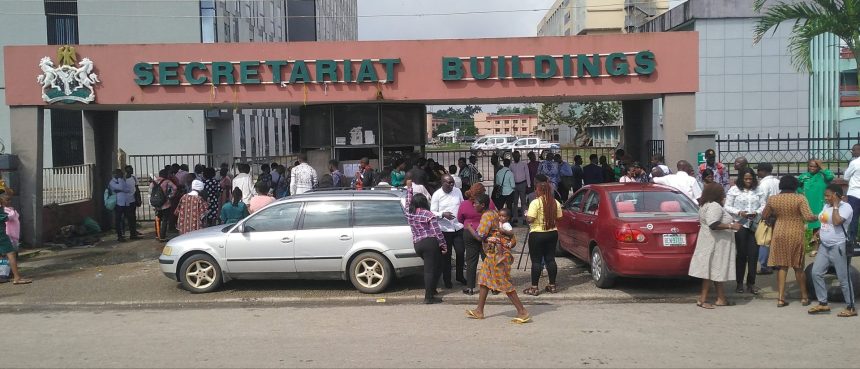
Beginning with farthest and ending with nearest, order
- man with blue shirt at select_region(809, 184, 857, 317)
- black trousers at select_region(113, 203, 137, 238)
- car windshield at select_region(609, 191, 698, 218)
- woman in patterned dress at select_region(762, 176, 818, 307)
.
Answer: black trousers at select_region(113, 203, 137, 238) < car windshield at select_region(609, 191, 698, 218) < woman in patterned dress at select_region(762, 176, 818, 307) < man with blue shirt at select_region(809, 184, 857, 317)

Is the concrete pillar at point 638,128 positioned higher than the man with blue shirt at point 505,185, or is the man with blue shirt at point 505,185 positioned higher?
the concrete pillar at point 638,128

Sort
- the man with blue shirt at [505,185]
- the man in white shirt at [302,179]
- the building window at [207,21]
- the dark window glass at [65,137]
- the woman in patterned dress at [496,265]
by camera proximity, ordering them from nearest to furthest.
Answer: the woman in patterned dress at [496,265]
the man in white shirt at [302,179]
the man with blue shirt at [505,185]
the dark window glass at [65,137]
the building window at [207,21]

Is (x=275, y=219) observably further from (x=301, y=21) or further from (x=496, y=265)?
(x=301, y=21)

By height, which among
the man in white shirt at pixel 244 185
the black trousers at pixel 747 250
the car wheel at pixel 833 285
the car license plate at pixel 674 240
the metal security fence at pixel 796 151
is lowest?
the car wheel at pixel 833 285

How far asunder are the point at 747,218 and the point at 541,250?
2748 mm

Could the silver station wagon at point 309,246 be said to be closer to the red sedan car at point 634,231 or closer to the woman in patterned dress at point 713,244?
the red sedan car at point 634,231

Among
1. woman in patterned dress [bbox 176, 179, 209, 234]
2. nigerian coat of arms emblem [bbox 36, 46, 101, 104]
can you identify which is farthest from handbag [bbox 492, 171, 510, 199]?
nigerian coat of arms emblem [bbox 36, 46, 101, 104]

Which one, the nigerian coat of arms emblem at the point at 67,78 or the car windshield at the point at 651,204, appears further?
the nigerian coat of arms emblem at the point at 67,78

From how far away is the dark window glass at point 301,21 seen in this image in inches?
2087

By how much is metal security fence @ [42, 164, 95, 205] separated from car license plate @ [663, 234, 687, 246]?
12.6m

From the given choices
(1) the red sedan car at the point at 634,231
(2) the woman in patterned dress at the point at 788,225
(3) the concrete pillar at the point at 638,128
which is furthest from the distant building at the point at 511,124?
(2) the woman in patterned dress at the point at 788,225

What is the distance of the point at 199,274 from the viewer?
9.83m

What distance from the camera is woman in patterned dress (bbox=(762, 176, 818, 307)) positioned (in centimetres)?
839

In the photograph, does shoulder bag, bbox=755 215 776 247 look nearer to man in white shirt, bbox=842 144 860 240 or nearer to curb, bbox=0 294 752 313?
curb, bbox=0 294 752 313
